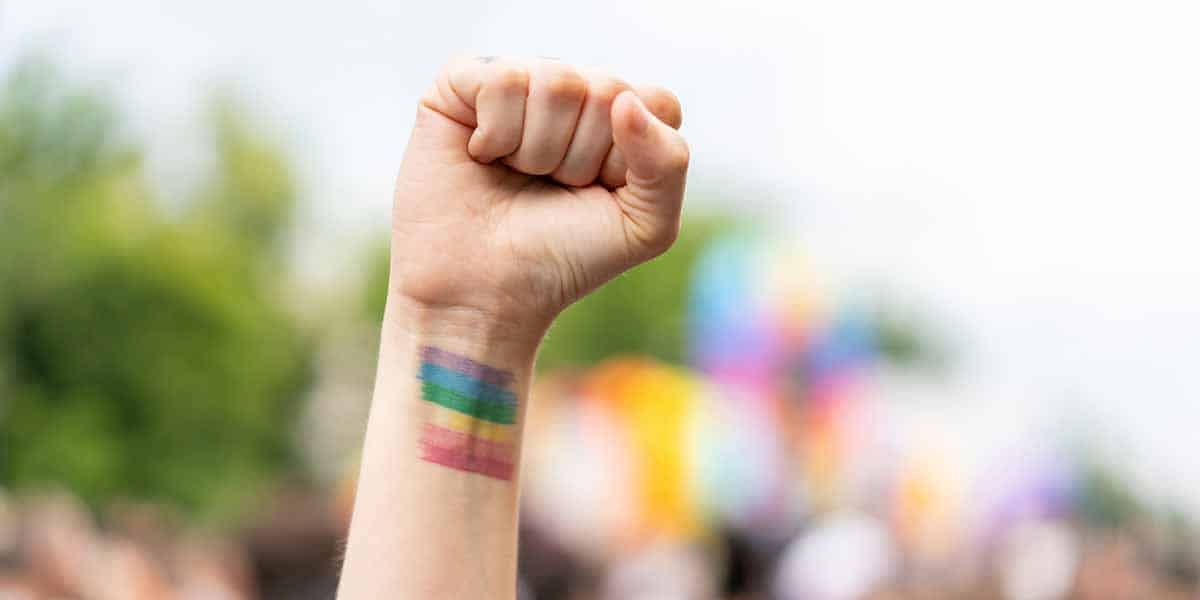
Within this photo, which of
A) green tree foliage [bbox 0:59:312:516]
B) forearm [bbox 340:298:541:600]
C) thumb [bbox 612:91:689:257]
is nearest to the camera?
thumb [bbox 612:91:689:257]

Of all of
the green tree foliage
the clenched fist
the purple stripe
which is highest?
the clenched fist

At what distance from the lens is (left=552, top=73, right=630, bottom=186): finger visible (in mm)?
1427

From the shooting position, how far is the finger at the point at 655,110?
56.6 inches

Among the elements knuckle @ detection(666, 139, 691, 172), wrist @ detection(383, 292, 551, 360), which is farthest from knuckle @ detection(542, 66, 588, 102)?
wrist @ detection(383, 292, 551, 360)

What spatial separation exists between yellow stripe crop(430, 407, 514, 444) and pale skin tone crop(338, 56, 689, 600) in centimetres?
1

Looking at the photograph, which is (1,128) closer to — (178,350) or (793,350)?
(178,350)

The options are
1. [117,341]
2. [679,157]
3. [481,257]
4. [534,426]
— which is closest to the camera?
[679,157]

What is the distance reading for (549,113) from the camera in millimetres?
1414

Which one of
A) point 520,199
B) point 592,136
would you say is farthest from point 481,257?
point 592,136

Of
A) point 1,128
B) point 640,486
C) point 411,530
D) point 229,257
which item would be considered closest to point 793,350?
point 640,486

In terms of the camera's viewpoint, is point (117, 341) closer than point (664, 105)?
No

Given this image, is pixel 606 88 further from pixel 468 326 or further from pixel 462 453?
pixel 462 453

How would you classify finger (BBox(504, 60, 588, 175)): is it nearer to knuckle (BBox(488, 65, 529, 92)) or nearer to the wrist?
knuckle (BBox(488, 65, 529, 92))

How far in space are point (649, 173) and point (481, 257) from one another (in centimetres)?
22
